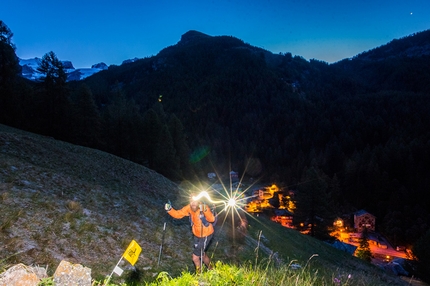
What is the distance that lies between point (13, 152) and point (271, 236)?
20632mm

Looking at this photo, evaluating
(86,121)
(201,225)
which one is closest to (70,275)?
(201,225)

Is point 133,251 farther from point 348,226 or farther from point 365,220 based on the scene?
point 365,220

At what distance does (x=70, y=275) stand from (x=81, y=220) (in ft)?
23.7

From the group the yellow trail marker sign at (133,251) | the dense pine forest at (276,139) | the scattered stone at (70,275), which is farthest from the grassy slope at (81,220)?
the dense pine forest at (276,139)

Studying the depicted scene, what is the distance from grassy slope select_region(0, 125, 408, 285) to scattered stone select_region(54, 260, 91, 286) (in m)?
2.13

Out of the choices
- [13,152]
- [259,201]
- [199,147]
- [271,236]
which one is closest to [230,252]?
[271,236]

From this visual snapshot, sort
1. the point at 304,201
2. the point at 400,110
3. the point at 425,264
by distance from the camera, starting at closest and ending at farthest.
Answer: the point at 425,264 < the point at 304,201 < the point at 400,110

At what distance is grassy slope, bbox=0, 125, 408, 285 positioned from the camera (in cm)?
802

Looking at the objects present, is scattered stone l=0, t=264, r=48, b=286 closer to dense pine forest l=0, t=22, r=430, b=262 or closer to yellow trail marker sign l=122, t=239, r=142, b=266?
yellow trail marker sign l=122, t=239, r=142, b=266

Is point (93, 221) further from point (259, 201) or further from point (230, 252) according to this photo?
point (259, 201)

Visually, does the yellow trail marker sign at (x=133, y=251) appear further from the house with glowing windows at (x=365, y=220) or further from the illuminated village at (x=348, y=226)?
the house with glowing windows at (x=365, y=220)

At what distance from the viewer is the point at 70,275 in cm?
409

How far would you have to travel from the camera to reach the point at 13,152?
15266 mm

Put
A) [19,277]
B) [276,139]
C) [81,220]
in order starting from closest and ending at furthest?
1. [19,277]
2. [81,220]
3. [276,139]
